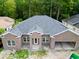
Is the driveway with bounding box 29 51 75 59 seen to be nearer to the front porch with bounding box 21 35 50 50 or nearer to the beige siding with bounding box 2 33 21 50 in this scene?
the front porch with bounding box 21 35 50 50

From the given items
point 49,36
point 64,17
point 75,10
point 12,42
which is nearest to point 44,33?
point 49,36

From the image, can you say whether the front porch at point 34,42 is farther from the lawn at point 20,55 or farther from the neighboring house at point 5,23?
the neighboring house at point 5,23

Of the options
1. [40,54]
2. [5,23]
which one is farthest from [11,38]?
[5,23]

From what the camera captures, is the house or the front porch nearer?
the house

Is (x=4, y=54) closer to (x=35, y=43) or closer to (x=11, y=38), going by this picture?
(x=11, y=38)

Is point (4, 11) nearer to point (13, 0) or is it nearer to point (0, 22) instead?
point (13, 0)

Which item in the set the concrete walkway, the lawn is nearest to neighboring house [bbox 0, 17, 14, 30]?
the concrete walkway

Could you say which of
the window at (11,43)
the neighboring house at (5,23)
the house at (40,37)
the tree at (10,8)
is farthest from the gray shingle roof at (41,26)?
the tree at (10,8)
